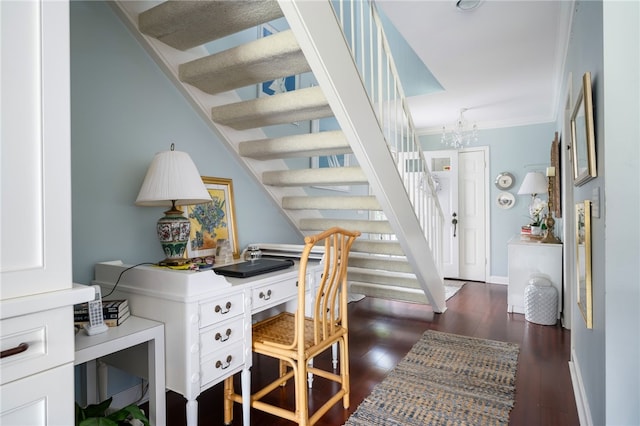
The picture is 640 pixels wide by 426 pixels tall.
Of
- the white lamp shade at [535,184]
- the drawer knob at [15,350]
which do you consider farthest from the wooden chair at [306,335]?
the white lamp shade at [535,184]

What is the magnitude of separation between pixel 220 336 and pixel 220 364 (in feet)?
0.40

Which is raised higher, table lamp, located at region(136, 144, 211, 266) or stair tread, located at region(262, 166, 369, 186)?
stair tread, located at region(262, 166, 369, 186)

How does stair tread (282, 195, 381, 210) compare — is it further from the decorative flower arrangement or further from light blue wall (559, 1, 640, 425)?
the decorative flower arrangement

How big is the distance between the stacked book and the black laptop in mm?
462

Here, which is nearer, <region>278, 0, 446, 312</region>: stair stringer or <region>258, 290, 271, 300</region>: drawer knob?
<region>278, 0, 446, 312</region>: stair stringer

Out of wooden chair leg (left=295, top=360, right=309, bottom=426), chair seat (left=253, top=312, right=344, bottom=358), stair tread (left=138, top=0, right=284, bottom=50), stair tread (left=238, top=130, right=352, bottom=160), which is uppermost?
stair tread (left=138, top=0, right=284, bottom=50)

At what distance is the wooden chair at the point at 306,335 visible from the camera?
1.61m

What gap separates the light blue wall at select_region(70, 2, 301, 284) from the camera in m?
1.64

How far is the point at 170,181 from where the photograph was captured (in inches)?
64.7

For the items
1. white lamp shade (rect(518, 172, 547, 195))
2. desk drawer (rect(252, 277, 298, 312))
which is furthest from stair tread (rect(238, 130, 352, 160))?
white lamp shade (rect(518, 172, 547, 195))

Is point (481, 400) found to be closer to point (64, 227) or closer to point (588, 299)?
point (588, 299)

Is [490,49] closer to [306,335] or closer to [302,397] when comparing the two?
[306,335]

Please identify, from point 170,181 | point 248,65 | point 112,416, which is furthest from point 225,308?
point 248,65

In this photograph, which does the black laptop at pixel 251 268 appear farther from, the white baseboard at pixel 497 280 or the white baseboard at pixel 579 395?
the white baseboard at pixel 497 280
